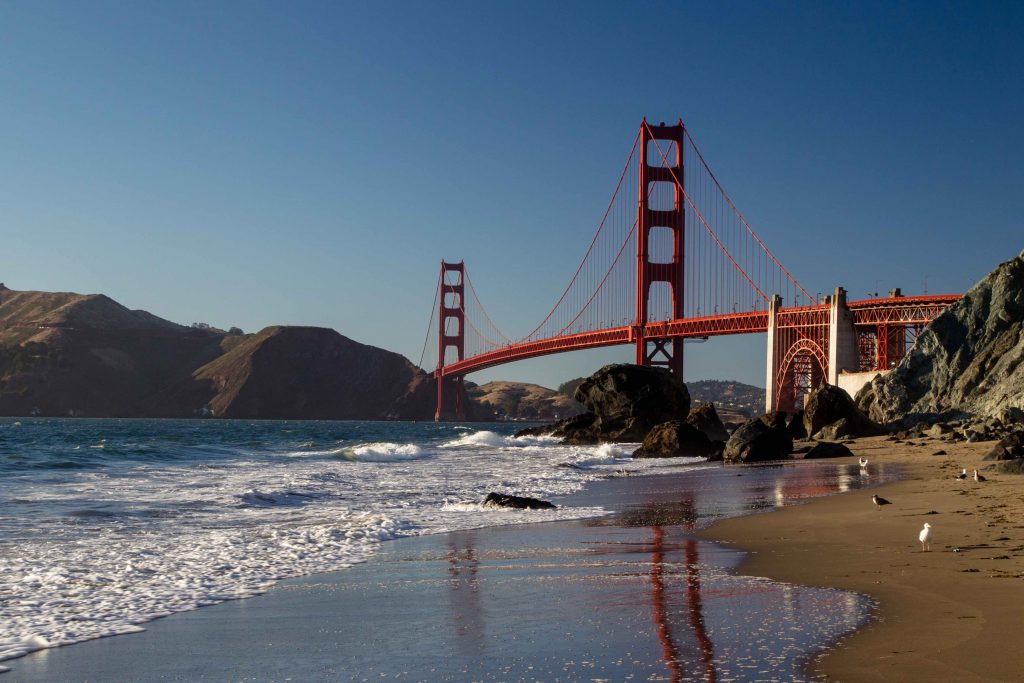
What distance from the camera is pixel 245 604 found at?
7.21 meters

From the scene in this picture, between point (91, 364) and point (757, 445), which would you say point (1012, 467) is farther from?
point (91, 364)

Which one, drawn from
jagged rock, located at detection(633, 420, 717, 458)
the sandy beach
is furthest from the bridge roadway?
the sandy beach

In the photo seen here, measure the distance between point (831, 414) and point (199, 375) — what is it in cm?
12979

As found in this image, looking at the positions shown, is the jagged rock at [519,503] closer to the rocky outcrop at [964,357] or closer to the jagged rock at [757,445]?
the jagged rock at [757,445]


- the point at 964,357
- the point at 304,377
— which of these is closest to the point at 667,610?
the point at 964,357

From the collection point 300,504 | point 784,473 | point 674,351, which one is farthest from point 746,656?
point 674,351

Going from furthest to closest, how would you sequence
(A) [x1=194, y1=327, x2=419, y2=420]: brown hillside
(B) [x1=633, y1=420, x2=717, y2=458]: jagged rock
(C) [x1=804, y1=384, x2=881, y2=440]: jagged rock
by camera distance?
1. (A) [x1=194, y1=327, x2=419, y2=420]: brown hillside
2. (C) [x1=804, y1=384, x2=881, y2=440]: jagged rock
3. (B) [x1=633, y1=420, x2=717, y2=458]: jagged rock

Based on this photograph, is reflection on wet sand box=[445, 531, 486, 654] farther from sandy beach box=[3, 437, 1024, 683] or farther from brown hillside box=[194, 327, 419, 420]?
brown hillside box=[194, 327, 419, 420]

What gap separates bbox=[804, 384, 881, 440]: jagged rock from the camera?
35812 millimetres

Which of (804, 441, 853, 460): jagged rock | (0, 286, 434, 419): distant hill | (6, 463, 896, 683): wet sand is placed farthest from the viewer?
(0, 286, 434, 419): distant hill

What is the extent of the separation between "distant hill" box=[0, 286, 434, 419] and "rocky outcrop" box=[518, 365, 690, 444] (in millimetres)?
98505

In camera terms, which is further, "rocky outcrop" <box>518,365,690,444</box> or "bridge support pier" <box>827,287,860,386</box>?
"bridge support pier" <box>827,287,860,386</box>

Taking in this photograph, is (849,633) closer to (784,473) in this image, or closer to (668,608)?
(668,608)

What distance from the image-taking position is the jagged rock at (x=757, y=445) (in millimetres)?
26109
